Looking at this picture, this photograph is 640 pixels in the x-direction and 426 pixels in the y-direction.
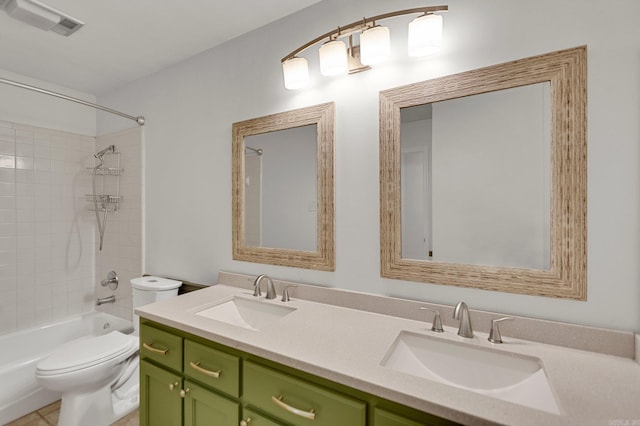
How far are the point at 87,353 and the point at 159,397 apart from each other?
69 cm

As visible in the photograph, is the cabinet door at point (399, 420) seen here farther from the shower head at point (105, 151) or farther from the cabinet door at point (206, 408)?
the shower head at point (105, 151)

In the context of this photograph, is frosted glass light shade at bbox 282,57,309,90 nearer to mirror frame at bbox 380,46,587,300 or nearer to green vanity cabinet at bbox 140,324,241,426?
mirror frame at bbox 380,46,587,300

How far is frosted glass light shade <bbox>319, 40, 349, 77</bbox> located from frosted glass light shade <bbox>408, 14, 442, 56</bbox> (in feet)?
1.00

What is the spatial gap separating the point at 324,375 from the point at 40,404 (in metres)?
2.35

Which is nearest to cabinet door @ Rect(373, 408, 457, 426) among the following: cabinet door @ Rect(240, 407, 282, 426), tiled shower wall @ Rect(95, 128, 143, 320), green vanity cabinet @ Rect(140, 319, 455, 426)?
green vanity cabinet @ Rect(140, 319, 455, 426)

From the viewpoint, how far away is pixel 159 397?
4.49 ft

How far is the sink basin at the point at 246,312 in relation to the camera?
1.47 m

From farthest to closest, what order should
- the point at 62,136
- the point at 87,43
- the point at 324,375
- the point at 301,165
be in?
the point at 62,136
the point at 87,43
the point at 301,165
the point at 324,375

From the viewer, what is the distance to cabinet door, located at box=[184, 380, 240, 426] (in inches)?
43.7

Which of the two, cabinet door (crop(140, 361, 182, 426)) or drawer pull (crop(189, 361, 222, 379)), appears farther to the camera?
cabinet door (crop(140, 361, 182, 426))

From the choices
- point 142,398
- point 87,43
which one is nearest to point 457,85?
point 142,398

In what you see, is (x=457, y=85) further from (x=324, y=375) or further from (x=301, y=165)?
(x=324, y=375)

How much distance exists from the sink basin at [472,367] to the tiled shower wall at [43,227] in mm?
2978

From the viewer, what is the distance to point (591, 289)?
100 centimetres
